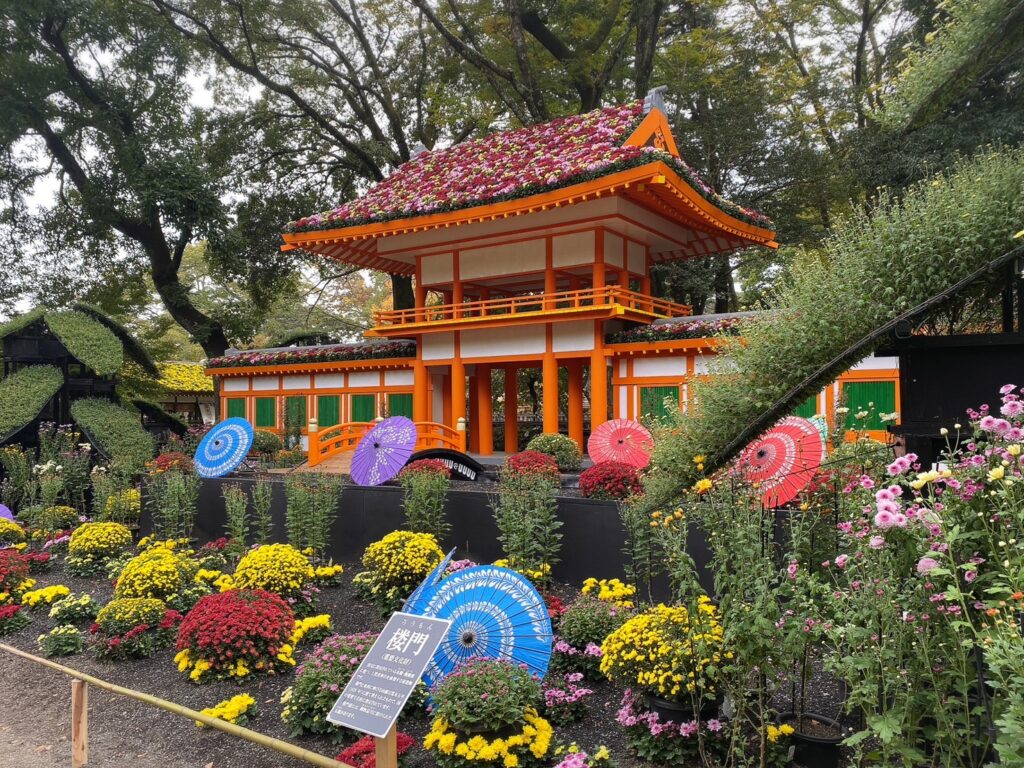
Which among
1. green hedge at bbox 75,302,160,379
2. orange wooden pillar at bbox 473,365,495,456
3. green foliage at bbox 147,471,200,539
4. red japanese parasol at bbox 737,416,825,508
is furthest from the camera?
orange wooden pillar at bbox 473,365,495,456

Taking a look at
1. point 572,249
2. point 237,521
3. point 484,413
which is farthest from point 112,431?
point 572,249

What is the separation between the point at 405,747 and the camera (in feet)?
14.3

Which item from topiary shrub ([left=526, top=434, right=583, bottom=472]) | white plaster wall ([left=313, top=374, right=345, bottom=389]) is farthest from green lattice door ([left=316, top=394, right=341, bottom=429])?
topiary shrub ([left=526, top=434, right=583, bottom=472])

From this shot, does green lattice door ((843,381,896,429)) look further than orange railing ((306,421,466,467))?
No

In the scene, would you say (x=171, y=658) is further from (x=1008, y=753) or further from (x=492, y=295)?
(x=492, y=295)

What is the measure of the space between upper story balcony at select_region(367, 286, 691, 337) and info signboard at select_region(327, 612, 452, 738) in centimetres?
1064

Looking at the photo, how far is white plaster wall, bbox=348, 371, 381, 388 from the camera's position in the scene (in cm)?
1825

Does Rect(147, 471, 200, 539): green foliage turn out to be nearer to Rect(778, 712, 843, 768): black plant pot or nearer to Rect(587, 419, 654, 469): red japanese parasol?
Rect(587, 419, 654, 469): red japanese parasol

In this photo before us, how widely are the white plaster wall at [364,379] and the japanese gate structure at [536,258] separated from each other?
3 centimetres

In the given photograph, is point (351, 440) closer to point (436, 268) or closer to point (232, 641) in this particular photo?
point (436, 268)

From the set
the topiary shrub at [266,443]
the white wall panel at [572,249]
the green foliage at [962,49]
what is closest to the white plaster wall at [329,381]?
the topiary shrub at [266,443]

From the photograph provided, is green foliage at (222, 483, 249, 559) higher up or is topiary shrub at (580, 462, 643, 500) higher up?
topiary shrub at (580, 462, 643, 500)

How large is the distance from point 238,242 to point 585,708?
68.3 ft

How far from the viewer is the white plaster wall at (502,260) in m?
15.6
